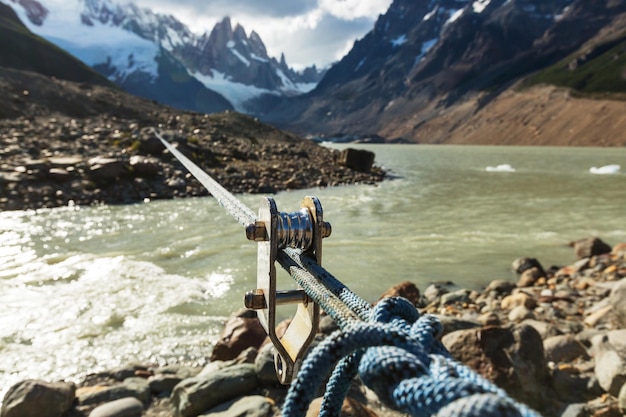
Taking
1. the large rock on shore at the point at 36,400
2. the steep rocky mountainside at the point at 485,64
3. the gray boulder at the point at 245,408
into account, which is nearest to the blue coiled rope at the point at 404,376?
the gray boulder at the point at 245,408

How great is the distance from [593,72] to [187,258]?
14199 cm

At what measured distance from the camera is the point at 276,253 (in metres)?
2.19

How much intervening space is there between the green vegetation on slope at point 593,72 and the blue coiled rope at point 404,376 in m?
132

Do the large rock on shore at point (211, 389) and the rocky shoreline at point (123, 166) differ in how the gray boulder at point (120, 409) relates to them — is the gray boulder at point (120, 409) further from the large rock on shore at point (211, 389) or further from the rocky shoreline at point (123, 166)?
the rocky shoreline at point (123, 166)

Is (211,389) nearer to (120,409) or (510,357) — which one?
(120,409)

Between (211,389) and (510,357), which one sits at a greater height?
(510,357)

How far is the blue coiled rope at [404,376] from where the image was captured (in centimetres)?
102

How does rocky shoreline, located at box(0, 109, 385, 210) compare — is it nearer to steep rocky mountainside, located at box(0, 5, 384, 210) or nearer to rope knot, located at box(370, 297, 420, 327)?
steep rocky mountainside, located at box(0, 5, 384, 210)

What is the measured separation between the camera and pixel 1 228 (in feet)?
42.9

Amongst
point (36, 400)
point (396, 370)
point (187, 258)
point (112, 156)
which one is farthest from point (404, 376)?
point (112, 156)

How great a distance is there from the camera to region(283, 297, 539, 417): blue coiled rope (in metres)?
1.02

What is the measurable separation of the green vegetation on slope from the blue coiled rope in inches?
5184

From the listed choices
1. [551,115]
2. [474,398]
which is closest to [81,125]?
[474,398]

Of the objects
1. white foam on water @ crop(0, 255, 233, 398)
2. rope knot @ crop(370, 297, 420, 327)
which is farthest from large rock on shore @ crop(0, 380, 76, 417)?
rope knot @ crop(370, 297, 420, 327)
